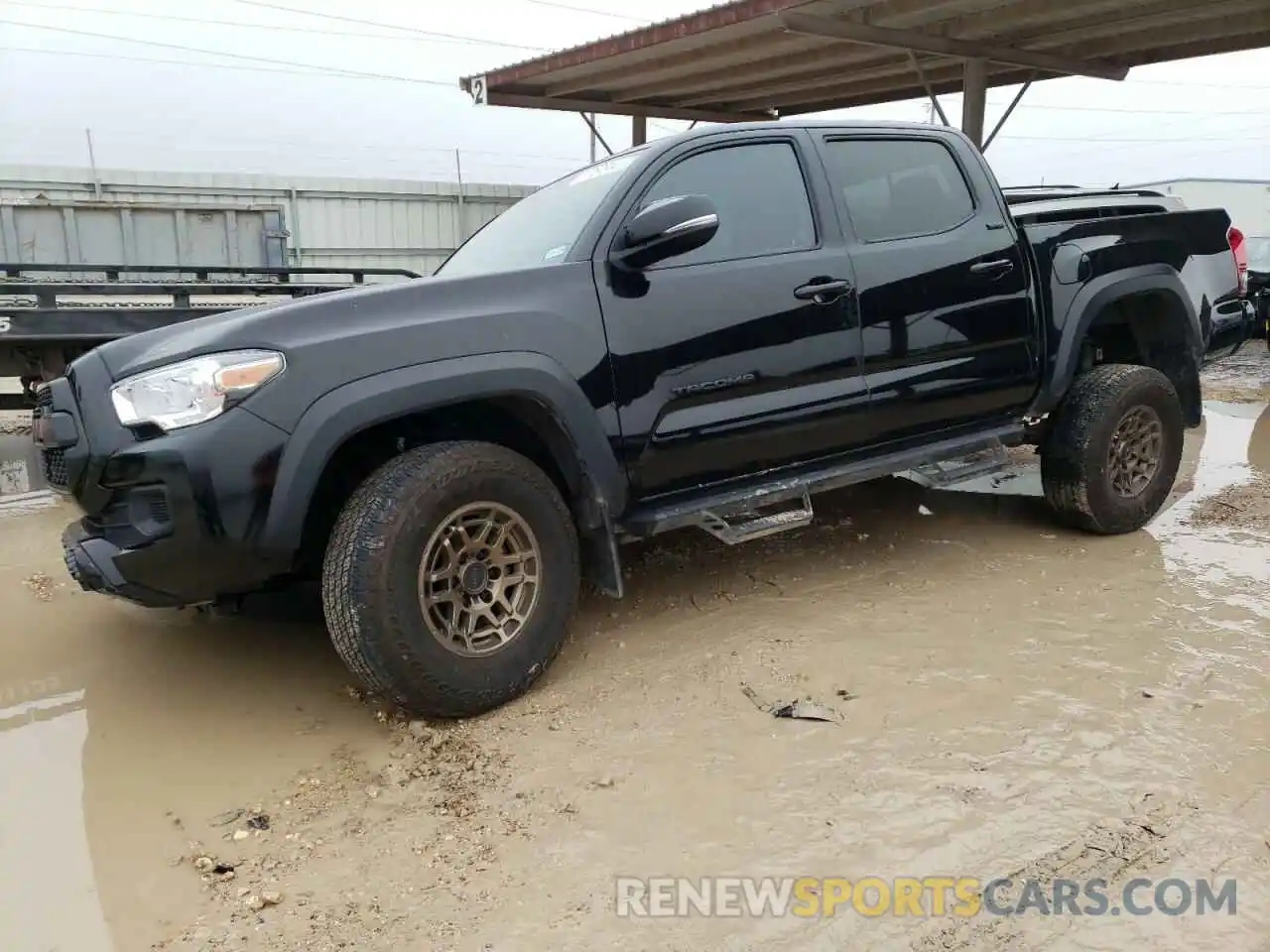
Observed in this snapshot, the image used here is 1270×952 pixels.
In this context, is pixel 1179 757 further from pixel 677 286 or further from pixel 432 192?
pixel 432 192

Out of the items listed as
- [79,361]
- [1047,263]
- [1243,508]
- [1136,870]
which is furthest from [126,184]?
[1136,870]

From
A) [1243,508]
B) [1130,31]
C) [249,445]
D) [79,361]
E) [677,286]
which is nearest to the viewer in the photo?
[249,445]

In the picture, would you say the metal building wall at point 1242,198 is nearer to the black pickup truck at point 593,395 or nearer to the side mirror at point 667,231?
the black pickup truck at point 593,395

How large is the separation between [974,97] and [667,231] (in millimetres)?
8756

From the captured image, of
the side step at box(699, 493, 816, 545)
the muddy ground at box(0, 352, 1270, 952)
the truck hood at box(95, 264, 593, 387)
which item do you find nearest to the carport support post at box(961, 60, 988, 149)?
the muddy ground at box(0, 352, 1270, 952)

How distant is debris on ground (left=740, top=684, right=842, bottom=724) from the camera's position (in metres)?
3.07

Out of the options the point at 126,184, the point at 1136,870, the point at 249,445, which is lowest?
the point at 1136,870

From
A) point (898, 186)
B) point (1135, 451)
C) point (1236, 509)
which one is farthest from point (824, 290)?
point (1236, 509)

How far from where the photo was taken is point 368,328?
2.88 metres

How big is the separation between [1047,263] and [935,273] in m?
0.73

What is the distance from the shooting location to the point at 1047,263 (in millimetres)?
4379

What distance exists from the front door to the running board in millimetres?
69

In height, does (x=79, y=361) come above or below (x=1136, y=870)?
above

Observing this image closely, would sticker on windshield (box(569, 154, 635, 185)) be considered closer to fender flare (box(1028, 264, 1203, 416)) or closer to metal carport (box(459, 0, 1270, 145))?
fender flare (box(1028, 264, 1203, 416))
